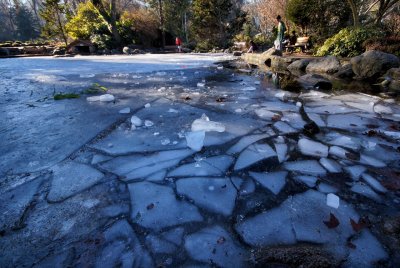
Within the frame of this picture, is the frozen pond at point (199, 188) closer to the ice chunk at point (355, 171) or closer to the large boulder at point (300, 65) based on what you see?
the ice chunk at point (355, 171)

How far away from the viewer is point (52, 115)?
113 inches

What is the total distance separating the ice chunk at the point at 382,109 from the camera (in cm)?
301

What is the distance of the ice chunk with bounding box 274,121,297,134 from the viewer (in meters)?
2.39

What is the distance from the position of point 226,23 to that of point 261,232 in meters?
20.9

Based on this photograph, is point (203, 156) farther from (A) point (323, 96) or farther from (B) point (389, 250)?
(A) point (323, 96)

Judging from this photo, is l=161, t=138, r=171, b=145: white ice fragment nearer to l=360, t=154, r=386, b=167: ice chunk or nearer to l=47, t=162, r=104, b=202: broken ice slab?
l=47, t=162, r=104, b=202: broken ice slab

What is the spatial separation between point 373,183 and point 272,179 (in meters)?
0.68

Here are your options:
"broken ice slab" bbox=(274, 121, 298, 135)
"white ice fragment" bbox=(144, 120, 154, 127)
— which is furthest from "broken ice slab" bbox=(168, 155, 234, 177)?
"white ice fragment" bbox=(144, 120, 154, 127)

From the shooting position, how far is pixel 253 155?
1.95 meters

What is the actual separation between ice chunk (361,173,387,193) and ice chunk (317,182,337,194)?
277 millimetres

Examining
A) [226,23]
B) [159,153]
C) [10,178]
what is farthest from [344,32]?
[226,23]

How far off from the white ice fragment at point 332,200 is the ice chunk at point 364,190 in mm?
185

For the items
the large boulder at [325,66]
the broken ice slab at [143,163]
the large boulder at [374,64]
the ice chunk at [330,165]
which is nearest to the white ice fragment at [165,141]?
the broken ice slab at [143,163]

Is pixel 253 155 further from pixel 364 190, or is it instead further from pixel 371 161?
pixel 371 161
